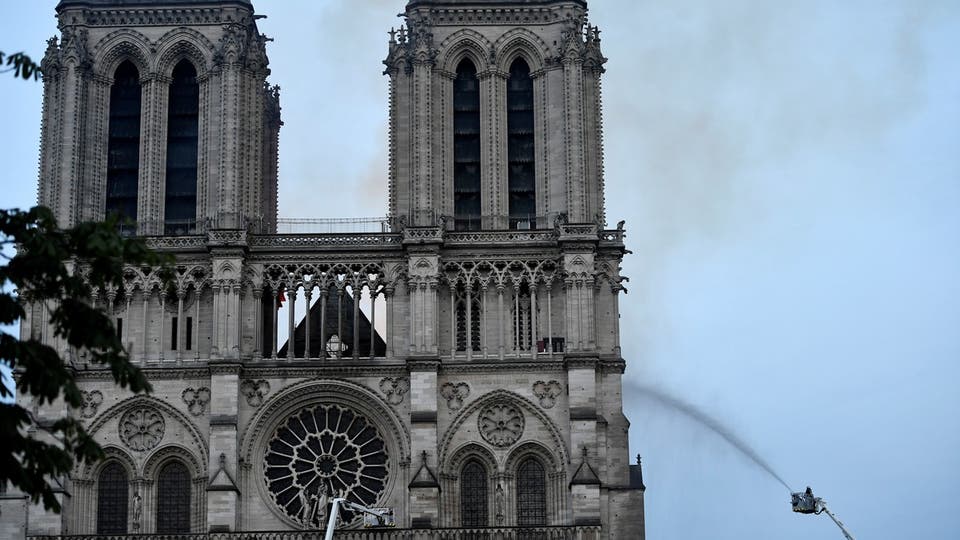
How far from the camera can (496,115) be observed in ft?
214

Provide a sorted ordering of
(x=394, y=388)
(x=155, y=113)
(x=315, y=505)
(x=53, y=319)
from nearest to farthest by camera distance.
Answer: (x=53, y=319)
(x=315, y=505)
(x=394, y=388)
(x=155, y=113)

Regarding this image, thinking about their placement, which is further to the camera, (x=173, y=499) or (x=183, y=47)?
(x=183, y=47)

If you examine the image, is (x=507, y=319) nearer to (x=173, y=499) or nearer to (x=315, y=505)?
(x=315, y=505)

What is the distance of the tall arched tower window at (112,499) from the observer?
204 ft

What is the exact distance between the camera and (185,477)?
6262cm

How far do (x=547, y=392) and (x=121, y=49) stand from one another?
20.1 metres

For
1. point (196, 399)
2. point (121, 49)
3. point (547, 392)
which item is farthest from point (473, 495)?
point (121, 49)

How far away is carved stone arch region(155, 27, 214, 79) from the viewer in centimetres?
6606

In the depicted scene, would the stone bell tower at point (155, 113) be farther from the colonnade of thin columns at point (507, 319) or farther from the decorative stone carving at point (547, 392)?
the decorative stone carving at point (547, 392)

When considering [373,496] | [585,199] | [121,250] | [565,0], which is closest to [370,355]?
[373,496]

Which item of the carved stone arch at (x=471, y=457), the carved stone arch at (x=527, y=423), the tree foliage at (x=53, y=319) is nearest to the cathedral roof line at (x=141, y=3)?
the carved stone arch at (x=527, y=423)

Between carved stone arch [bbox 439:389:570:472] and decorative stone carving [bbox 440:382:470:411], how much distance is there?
1.07ft

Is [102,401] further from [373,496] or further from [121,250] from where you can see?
[121,250]

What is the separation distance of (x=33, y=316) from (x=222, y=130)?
933cm
